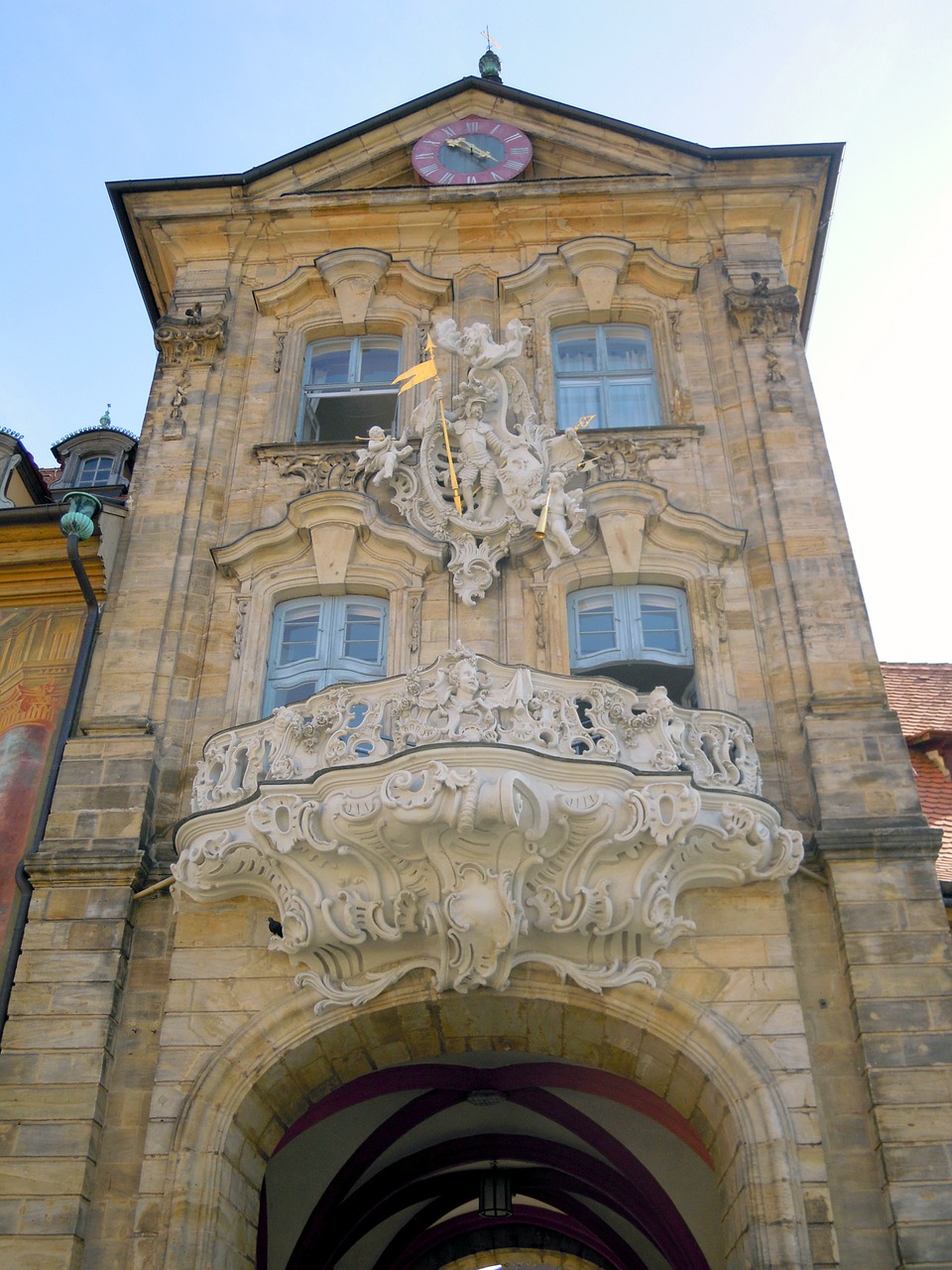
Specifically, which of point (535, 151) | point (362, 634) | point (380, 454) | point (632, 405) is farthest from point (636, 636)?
point (535, 151)

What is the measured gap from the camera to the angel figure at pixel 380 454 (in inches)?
483

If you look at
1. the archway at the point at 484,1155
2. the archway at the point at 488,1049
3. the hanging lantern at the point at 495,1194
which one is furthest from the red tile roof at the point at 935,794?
the hanging lantern at the point at 495,1194

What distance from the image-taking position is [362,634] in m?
11.6

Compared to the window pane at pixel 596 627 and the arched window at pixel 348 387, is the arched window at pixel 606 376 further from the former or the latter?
the window pane at pixel 596 627

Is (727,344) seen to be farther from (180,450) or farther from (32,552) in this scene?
(32,552)

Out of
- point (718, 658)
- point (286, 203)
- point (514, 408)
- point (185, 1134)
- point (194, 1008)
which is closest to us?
point (185, 1134)

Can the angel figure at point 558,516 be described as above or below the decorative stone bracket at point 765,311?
below

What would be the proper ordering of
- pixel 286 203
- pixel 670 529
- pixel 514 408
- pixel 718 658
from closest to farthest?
1. pixel 718 658
2. pixel 670 529
3. pixel 514 408
4. pixel 286 203

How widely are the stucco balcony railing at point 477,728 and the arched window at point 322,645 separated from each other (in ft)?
4.42

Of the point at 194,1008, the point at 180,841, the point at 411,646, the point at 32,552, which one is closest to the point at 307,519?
the point at 411,646

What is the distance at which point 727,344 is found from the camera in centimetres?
1347

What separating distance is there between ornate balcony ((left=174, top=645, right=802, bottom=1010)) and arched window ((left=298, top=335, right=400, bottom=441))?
5004mm

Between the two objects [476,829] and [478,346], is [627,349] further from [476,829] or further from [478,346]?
[476,829]

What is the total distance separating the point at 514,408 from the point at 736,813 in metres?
5.00
